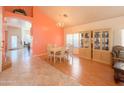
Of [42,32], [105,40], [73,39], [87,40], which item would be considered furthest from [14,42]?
[105,40]

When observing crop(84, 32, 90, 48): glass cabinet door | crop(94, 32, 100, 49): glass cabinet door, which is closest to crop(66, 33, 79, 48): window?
crop(84, 32, 90, 48): glass cabinet door

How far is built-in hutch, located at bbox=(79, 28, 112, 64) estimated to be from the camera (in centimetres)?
647

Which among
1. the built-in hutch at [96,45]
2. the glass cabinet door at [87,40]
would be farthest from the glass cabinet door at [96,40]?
the glass cabinet door at [87,40]

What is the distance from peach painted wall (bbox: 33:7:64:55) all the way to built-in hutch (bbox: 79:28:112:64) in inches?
111

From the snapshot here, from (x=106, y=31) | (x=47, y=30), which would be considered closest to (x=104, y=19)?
(x=106, y=31)

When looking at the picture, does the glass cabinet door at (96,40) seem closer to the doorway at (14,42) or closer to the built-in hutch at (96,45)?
the built-in hutch at (96,45)

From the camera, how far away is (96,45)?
289 inches

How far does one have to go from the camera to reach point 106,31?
6566 mm

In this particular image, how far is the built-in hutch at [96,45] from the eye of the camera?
21.2 ft

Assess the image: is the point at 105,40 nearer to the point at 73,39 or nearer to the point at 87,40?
the point at 87,40

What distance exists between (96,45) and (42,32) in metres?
4.34

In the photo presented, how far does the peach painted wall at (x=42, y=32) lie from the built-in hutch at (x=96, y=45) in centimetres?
281
